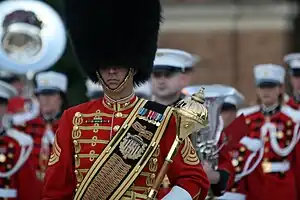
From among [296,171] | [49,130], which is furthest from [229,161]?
[49,130]

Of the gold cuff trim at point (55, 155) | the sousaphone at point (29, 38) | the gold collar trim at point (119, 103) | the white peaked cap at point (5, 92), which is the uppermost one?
the sousaphone at point (29, 38)

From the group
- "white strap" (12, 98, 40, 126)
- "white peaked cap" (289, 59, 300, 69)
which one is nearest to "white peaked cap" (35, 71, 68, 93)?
"white strap" (12, 98, 40, 126)

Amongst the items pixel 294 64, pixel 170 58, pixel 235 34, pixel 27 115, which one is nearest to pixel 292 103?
pixel 294 64

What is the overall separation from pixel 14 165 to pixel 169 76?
5.66 feet

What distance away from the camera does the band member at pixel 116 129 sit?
627cm

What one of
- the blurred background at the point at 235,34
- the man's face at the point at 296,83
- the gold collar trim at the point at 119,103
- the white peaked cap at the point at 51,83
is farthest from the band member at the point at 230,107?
the blurred background at the point at 235,34

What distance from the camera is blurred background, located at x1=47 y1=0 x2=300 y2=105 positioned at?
2748cm

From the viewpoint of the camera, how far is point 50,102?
37.3 feet

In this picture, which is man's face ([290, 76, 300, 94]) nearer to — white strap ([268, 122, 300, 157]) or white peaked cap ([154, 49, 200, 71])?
white strap ([268, 122, 300, 157])

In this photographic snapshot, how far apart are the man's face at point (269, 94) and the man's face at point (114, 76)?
430 centimetres

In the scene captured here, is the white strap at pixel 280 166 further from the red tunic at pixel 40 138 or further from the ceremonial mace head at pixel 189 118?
the ceremonial mace head at pixel 189 118

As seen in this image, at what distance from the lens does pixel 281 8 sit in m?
27.5

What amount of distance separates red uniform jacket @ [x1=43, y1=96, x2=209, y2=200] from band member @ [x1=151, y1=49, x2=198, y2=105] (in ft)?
6.84

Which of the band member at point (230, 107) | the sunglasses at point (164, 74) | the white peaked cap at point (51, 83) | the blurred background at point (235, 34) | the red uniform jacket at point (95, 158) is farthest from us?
the blurred background at point (235, 34)
